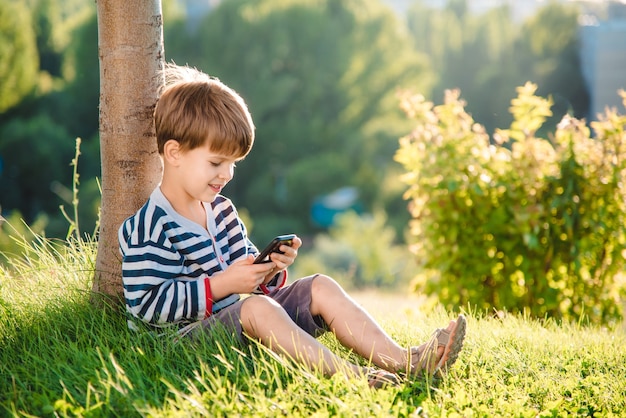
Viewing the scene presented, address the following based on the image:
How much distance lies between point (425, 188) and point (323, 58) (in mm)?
22472

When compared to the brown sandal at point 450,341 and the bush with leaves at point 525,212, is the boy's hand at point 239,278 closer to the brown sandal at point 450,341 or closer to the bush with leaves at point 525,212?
the brown sandal at point 450,341

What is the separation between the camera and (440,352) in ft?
8.43

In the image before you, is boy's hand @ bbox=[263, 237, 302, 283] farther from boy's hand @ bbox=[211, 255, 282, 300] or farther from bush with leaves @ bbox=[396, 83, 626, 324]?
bush with leaves @ bbox=[396, 83, 626, 324]

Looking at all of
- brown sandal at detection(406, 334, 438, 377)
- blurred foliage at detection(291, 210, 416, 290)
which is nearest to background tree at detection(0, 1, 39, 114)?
blurred foliage at detection(291, 210, 416, 290)

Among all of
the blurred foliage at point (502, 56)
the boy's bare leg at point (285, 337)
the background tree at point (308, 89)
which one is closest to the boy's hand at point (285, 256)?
the boy's bare leg at point (285, 337)

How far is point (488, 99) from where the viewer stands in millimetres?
29547

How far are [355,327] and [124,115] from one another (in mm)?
1443

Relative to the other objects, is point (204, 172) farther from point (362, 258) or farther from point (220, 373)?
point (362, 258)

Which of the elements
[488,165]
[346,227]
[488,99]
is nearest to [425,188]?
[488,165]

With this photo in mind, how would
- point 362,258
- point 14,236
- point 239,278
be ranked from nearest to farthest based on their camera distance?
1. point 239,278
2. point 14,236
3. point 362,258

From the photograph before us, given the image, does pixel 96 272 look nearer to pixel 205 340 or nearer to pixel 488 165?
pixel 205 340

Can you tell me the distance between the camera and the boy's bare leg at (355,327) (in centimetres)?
267

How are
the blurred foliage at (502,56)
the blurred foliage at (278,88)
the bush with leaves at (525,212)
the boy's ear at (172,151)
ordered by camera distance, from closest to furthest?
the boy's ear at (172,151) < the bush with leaves at (525,212) < the blurred foliage at (278,88) < the blurred foliage at (502,56)

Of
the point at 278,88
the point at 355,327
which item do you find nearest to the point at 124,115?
the point at 355,327
